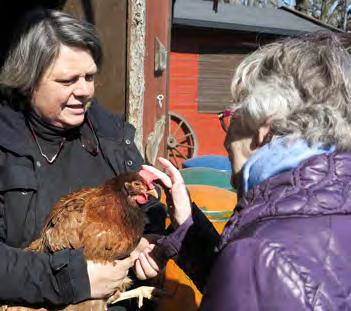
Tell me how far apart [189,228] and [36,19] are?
124cm

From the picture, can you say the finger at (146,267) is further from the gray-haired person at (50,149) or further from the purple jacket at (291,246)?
the purple jacket at (291,246)

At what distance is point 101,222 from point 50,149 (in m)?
0.44

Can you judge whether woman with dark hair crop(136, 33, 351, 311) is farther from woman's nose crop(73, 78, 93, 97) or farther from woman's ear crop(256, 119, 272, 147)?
woman's nose crop(73, 78, 93, 97)

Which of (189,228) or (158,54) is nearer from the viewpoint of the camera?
(189,228)

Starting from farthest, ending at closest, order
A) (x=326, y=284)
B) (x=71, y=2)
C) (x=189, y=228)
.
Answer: (x=71, y=2) → (x=189, y=228) → (x=326, y=284)

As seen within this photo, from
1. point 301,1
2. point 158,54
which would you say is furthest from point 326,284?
point 301,1

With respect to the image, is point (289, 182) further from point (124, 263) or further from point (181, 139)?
point (181, 139)

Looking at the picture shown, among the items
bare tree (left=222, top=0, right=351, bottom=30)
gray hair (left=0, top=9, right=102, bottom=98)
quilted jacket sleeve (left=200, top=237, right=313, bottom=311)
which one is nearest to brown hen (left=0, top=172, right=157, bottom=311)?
gray hair (left=0, top=9, right=102, bottom=98)

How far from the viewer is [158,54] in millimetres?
4672

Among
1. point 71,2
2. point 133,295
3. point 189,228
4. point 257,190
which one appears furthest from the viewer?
point 71,2

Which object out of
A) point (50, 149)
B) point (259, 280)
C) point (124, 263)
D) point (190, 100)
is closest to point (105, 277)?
point (124, 263)

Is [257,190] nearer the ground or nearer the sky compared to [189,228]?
nearer the sky

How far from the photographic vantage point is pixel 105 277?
93.3 inches

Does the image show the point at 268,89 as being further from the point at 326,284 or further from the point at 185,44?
the point at 185,44
